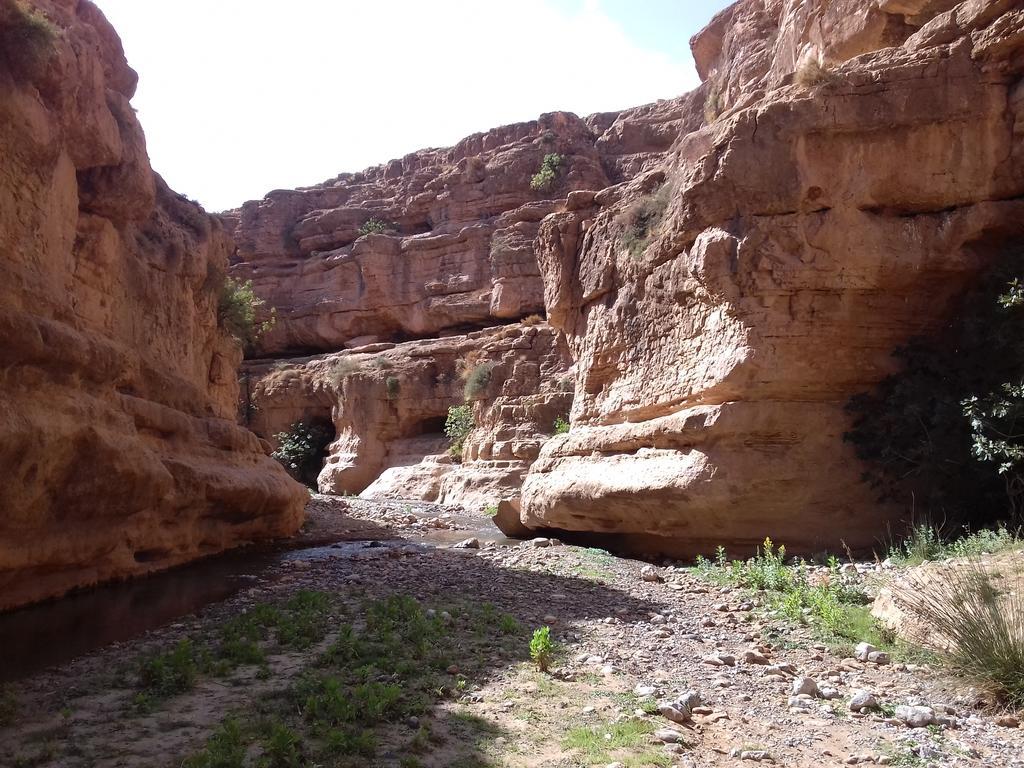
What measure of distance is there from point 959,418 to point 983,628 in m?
5.27

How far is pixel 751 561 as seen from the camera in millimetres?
9250

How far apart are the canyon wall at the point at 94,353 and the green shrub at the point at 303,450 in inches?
711

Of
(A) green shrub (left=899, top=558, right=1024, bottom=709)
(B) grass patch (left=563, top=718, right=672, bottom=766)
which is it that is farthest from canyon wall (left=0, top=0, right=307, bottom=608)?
(A) green shrub (left=899, top=558, right=1024, bottom=709)

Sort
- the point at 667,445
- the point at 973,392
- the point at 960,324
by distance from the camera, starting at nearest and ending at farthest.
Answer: the point at 973,392
the point at 960,324
the point at 667,445

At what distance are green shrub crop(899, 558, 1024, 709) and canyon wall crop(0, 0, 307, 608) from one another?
8013mm

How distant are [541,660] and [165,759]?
8.85 ft

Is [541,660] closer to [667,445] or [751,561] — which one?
[751,561]

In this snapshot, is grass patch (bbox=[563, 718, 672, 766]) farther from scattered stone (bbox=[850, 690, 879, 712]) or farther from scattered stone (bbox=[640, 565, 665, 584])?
scattered stone (bbox=[640, 565, 665, 584])

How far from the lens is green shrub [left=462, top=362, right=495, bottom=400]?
26.0 metres

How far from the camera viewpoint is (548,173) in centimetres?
3650

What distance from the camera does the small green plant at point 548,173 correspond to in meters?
36.4

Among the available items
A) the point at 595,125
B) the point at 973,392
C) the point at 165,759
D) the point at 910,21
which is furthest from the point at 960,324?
the point at 595,125

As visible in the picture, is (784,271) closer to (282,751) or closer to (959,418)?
(959,418)

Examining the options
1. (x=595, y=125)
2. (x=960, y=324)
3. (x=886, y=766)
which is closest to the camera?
(x=886, y=766)
